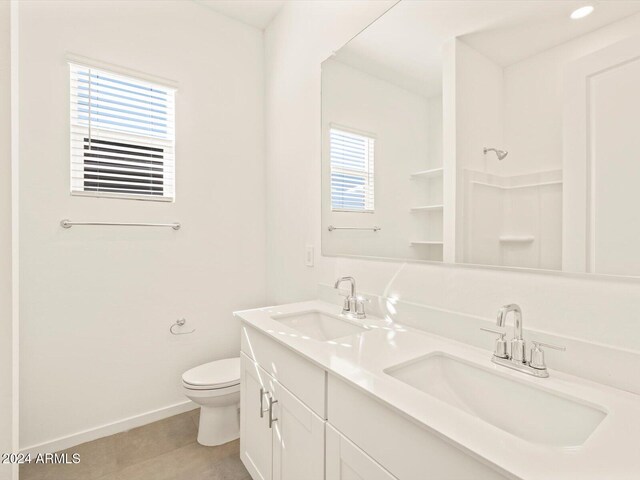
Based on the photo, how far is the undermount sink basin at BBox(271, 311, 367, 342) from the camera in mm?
1479

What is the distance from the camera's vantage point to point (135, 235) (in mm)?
2016

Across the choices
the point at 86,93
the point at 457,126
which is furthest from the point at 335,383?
the point at 86,93

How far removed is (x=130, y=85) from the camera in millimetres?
2012

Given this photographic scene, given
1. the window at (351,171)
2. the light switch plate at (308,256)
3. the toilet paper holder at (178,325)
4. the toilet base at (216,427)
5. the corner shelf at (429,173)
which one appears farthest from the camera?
the toilet paper holder at (178,325)

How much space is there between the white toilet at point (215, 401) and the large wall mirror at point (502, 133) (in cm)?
114

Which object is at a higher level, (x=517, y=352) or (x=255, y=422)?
(x=517, y=352)

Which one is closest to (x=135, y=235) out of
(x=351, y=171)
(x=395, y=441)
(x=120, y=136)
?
(x=120, y=136)

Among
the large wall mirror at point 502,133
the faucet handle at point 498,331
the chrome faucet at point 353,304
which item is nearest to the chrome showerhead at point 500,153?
the large wall mirror at point 502,133

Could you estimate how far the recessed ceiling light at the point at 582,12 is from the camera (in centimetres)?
87

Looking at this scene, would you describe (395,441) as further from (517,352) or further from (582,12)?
(582,12)

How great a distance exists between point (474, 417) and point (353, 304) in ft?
2.85

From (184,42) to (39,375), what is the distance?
2.24 meters

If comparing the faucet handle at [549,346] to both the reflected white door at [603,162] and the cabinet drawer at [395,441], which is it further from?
the cabinet drawer at [395,441]

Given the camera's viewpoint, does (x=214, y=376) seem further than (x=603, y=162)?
Yes
